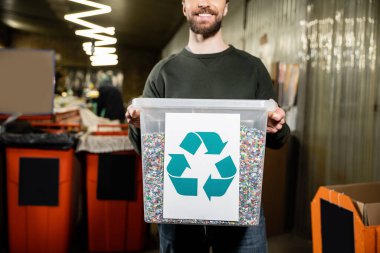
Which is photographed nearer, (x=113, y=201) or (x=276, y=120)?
(x=276, y=120)

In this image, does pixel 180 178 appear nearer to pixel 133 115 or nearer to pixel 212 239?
pixel 133 115

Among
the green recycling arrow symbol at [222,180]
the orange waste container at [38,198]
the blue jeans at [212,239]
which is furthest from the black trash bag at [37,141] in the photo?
the green recycling arrow symbol at [222,180]

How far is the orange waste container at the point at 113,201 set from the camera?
2.94 meters

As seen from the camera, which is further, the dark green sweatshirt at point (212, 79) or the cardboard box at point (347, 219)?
the cardboard box at point (347, 219)

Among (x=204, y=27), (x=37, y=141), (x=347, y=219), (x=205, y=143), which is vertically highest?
(x=204, y=27)

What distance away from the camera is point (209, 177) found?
1.16 m

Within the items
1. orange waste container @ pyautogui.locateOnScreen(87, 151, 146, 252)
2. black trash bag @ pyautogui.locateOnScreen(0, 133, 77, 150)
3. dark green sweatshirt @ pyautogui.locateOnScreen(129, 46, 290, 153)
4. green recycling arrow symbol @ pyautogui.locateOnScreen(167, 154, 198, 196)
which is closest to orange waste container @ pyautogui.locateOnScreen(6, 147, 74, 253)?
black trash bag @ pyautogui.locateOnScreen(0, 133, 77, 150)

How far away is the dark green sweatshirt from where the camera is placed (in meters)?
1.41

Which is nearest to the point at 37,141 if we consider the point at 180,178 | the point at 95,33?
the point at 180,178

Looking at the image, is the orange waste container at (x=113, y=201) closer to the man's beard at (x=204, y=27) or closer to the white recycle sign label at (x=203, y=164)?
the man's beard at (x=204, y=27)

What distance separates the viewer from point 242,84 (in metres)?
1.41

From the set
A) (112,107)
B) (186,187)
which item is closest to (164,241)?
(186,187)

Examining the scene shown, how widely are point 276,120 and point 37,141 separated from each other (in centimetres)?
202

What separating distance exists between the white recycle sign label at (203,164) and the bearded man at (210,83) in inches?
9.7
